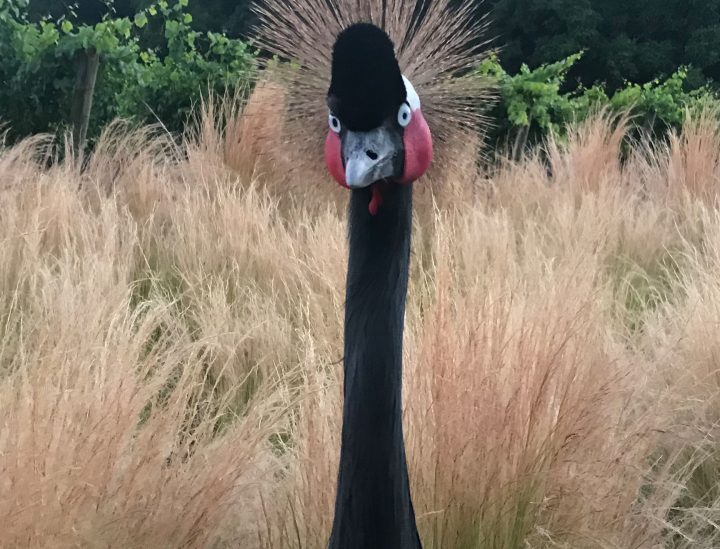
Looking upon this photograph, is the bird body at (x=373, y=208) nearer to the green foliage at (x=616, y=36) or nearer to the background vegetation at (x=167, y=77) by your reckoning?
the background vegetation at (x=167, y=77)

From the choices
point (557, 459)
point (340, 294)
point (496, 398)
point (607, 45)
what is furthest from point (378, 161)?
point (607, 45)

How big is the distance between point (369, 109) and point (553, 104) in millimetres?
4708

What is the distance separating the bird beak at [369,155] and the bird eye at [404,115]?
0.06 feet

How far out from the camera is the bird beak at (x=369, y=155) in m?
0.71

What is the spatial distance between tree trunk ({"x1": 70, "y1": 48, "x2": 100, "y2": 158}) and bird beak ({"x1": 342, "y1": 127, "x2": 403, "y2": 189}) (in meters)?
3.24

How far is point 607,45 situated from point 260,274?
30.2 ft

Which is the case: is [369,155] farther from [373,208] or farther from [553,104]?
[553,104]

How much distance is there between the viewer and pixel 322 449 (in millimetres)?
1161

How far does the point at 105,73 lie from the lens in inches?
166

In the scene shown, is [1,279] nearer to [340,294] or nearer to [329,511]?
[340,294]

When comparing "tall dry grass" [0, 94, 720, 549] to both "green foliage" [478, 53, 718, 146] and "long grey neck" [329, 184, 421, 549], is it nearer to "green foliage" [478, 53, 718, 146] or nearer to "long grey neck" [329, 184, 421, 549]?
"long grey neck" [329, 184, 421, 549]

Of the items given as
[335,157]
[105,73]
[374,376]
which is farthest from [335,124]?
[105,73]

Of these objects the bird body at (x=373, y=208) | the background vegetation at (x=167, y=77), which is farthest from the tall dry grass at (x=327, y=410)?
the background vegetation at (x=167, y=77)

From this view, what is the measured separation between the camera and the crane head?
2.34ft
